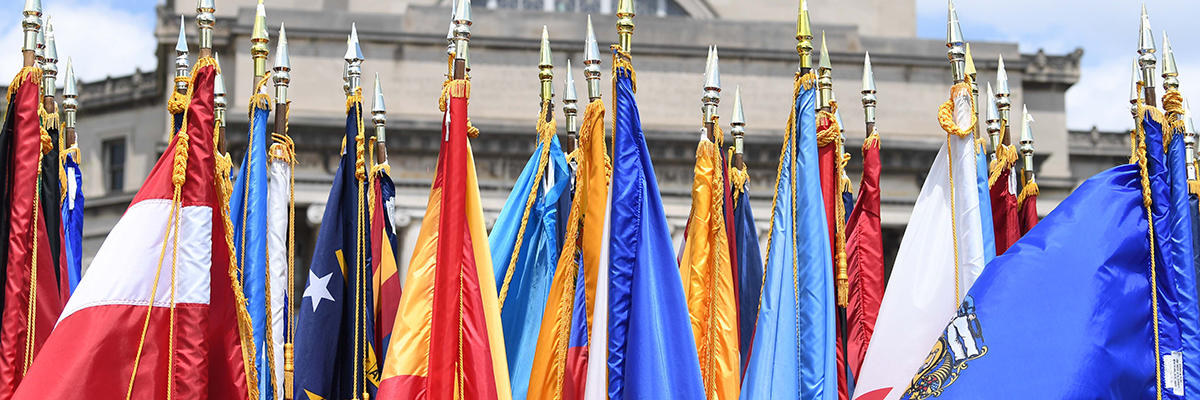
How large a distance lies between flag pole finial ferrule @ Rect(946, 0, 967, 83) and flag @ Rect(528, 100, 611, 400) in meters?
2.28

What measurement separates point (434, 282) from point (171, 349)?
1416 mm

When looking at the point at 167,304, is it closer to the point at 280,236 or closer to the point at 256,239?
the point at 256,239

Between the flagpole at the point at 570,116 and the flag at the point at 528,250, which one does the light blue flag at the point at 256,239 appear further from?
the flagpole at the point at 570,116

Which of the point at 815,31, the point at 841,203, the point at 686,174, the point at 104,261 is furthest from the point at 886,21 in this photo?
the point at 104,261

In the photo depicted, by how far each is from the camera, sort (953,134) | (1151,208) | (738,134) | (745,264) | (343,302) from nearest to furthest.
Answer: (1151,208), (953,134), (343,302), (738,134), (745,264)

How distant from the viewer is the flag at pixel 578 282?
29.8ft

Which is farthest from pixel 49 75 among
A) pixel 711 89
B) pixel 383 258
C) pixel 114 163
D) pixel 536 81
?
pixel 114 163

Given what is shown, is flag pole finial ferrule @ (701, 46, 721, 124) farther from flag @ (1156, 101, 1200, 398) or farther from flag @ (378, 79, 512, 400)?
flag @ (1156, 101, 1200, 398)

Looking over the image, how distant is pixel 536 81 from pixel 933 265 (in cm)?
2380

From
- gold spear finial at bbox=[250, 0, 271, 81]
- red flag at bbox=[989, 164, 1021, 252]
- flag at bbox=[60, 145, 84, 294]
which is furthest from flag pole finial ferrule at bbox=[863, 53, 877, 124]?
flag at bbox=[60, 145, 84, 294]

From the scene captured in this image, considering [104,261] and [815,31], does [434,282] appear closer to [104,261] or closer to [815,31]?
[104,261]

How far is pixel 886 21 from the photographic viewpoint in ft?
124

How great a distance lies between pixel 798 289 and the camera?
9.55 meters

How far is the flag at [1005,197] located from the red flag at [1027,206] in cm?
23
